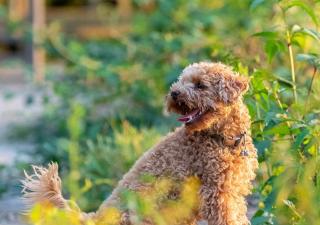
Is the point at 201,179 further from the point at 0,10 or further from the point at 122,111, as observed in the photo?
the point at 0,10

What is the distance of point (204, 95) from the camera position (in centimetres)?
507

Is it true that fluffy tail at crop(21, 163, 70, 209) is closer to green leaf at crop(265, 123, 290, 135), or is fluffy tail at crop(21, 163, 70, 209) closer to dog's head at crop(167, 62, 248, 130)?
dog's head at crop(167, 62, 248, 130)

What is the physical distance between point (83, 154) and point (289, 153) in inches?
144

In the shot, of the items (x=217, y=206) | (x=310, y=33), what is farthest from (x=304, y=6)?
(x=217, y=206)

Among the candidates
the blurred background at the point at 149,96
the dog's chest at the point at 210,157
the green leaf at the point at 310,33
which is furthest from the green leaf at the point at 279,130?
the green leaf at the point at 310,33

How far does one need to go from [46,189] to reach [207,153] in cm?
85

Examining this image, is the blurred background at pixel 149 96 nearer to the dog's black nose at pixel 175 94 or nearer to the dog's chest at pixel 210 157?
the dog's chest at pixel 210 157

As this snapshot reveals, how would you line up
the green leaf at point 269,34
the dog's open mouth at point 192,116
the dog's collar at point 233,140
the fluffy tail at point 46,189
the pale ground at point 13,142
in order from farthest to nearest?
1. the pale ground at point 13,142
2. the green leaf at point 269,34
3. the dog's collar at point 233,140
4. the dog's open mouth at point 192,116
5. the fluffy tail at point 46,189

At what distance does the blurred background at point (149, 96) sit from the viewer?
5363mm

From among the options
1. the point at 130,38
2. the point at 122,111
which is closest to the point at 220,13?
the point at 130,38

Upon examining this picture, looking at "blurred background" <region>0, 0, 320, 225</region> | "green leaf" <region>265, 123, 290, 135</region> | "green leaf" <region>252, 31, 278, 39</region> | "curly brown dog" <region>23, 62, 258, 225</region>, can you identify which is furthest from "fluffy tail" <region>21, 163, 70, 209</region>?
"green leaf" <region>252, 31, 278, 39</region>

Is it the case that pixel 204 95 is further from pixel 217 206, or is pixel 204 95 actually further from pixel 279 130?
pixel 217 206

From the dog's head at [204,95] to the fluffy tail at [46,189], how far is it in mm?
694

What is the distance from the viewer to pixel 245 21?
36.7 ft
